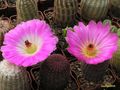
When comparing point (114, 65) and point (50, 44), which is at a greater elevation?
point (50, 44)

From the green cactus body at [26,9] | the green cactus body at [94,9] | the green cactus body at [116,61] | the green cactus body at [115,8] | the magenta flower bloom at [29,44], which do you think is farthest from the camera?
the green cactus body at [115,8]

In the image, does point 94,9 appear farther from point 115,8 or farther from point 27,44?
point 27,44

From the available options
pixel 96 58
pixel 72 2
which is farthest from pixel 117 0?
pixel 96 58

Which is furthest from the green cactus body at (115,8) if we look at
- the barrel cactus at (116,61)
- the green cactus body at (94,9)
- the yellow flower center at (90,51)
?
the yellow flower center at (90,51)

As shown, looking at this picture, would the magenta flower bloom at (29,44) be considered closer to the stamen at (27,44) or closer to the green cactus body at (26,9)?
the stamen at (27,44)

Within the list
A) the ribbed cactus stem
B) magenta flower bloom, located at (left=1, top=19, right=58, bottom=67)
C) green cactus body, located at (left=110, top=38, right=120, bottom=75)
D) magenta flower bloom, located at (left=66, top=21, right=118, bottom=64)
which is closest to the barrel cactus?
green cactus body, located at (left=110, top=38, right=120, bottom=75)

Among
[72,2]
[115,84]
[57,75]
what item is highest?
[72,2]

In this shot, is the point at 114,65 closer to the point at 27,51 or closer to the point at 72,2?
the point at 72,2
